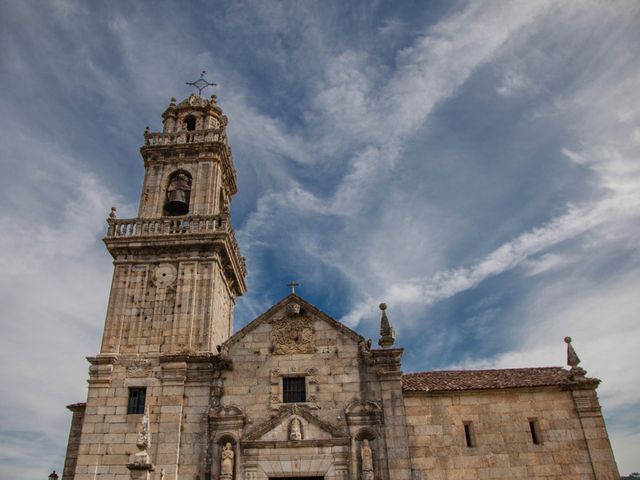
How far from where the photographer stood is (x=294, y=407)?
17.1 m

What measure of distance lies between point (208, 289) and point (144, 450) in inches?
250

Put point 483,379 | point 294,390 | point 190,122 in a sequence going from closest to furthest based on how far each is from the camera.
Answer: point 294,390, point 483,379, point 190,122

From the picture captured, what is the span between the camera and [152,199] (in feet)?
74.3

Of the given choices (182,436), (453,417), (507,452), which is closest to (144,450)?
(182,436)

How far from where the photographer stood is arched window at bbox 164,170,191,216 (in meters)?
22.7

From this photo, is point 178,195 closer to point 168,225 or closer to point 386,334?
point 168,225

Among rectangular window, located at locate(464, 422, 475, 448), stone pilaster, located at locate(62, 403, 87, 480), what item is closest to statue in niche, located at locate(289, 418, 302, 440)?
rectangular window, located at locate(464, 422, 475, 448)

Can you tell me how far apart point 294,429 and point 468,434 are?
585cm

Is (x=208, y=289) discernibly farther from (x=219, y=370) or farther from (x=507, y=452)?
(x=507, y=452)

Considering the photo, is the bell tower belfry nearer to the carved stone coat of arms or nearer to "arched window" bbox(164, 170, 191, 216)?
"arched window" bbox(164, 170, 191, 216)

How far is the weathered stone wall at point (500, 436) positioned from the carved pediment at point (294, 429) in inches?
111

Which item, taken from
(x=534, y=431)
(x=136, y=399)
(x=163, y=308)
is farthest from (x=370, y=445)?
(x=163, y=308)

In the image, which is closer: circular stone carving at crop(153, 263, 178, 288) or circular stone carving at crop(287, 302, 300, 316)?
circular stone carving at crop(287, 302, 300, 316)

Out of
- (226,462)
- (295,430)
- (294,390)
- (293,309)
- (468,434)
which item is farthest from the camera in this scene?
(293,309)
